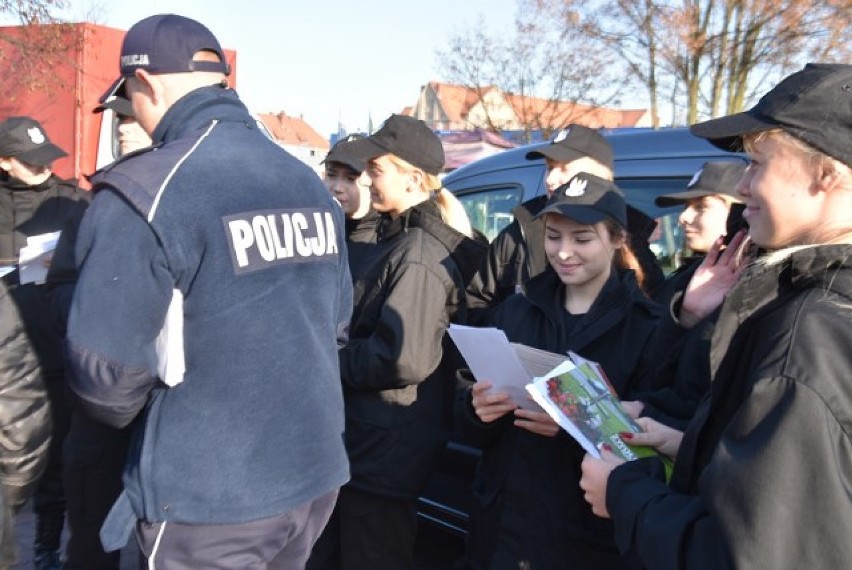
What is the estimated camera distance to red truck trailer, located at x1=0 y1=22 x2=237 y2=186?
10031 millimetres

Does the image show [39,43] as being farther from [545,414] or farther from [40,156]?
[545,414]

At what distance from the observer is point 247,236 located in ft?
6.51

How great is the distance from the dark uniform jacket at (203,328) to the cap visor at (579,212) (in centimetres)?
97

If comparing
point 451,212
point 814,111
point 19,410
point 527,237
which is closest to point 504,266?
point 527,237

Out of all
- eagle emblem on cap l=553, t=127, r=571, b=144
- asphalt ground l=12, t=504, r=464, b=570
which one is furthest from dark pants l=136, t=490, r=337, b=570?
asphalt ground l=12, t=504, r=464, b=570

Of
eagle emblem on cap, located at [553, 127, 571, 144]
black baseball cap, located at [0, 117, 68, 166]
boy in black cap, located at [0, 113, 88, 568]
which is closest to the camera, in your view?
eagle emblem on cap, located at [553, 127, 571, 144]

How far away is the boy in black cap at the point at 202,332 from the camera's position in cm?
189

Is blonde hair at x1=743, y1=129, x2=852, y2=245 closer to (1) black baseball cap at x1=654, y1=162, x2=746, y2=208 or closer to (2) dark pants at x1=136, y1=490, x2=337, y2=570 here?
(2) dark pants at x1=136, y1=490, x2=337, y2=570

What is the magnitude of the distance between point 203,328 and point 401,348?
3.78 feet

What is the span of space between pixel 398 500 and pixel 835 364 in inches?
86.0

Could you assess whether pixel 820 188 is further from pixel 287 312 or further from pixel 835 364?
pixel 287 312

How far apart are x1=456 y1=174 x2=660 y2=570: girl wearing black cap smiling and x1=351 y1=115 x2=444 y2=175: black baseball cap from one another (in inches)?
29.1

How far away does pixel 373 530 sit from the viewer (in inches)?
127

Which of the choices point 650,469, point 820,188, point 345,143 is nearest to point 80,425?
point 345,143
